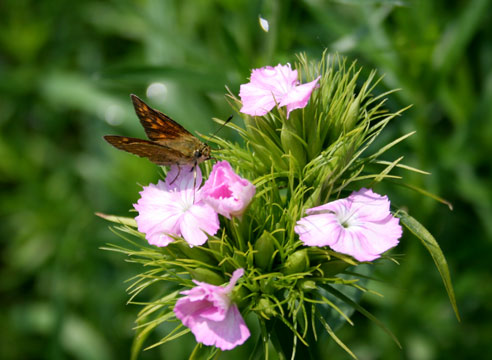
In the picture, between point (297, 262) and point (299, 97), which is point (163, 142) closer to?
point (299, 97)

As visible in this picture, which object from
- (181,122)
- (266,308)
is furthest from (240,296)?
(181,122)

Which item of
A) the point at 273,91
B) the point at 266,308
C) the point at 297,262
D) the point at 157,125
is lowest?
the point at 266,308

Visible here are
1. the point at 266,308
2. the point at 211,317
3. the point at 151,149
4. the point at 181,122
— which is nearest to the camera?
the point at 211,317

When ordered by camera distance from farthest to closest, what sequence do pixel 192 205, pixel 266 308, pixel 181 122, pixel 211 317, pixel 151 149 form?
pixel 181 122, pixel 151 149, pixel 192 205, pixel 266 308, pixel 211 317

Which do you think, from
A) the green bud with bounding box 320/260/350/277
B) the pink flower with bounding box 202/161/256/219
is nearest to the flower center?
the green bud with bounding box 320/260/350/277

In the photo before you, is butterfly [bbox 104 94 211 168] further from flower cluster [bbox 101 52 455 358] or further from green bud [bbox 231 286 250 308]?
green bud [bbox 231 286 250 308]

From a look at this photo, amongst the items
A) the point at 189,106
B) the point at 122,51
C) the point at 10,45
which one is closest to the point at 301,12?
the point at 189,106

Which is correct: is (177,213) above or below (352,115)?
below
